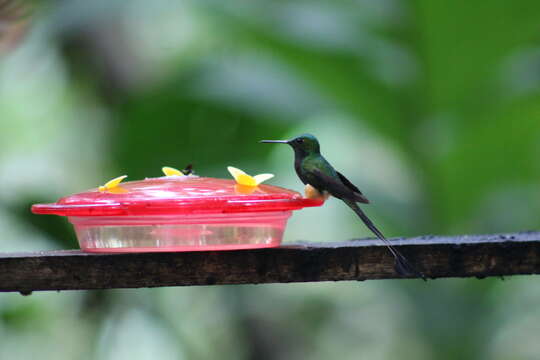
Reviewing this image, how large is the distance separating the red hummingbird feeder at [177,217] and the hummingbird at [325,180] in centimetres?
4

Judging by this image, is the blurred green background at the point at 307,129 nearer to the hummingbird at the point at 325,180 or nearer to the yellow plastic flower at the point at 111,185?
the yellow plastic flower at the point at 111,185

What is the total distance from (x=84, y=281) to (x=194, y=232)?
17 cm

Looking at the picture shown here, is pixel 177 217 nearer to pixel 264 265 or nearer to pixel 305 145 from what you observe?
pixel 264 265

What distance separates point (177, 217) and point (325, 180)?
0.24m

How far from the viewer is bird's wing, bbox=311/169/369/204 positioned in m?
1.09

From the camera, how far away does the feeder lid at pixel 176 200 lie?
1.01m

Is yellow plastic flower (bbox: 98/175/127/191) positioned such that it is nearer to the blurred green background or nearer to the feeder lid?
the feeder lid

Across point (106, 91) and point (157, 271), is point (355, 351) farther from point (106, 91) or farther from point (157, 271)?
point (157, 271)

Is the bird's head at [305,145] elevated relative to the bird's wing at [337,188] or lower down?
elevated

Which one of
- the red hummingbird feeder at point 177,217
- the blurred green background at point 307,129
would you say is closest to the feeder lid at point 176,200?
the red hummingbird feeder at point 177,217

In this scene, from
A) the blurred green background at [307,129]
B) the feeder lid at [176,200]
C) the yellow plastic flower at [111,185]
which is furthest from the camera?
Result: the blurred green background at [307,129]

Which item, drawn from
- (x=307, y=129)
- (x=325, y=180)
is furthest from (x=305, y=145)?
(x=307, y=129)

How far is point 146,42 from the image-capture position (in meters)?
4.08

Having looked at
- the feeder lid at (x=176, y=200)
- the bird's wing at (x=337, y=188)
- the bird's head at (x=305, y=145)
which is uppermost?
the bird's head at (x=305, y=145)
